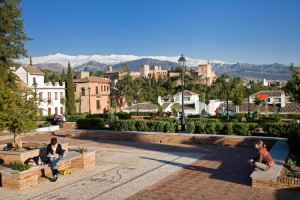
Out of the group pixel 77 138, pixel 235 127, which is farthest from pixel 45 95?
pixel 235 127

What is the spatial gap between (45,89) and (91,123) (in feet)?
108

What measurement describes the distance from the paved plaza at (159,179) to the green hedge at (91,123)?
683 cm

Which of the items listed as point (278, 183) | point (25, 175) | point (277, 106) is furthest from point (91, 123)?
point (277, 106)

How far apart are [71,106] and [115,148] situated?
38.5 metres

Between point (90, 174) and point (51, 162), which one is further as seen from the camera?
point (90, 174)

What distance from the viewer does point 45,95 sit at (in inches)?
2115

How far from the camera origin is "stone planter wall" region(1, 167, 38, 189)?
31.7ft

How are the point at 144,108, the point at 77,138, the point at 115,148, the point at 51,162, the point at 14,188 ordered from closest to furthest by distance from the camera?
the point at 14,188 → the point at 51,162 → the point at 115,148 → the point at 77,138 → the point at 144,108

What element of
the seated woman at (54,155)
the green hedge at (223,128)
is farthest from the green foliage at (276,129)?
the seated woman at (54,155)

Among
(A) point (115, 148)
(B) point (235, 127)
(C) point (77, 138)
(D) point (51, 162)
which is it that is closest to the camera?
(D) point (51, 162)

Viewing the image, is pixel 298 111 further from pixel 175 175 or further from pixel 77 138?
pixel 175 175

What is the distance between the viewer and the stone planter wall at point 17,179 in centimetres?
965

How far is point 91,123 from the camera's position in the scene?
23328 mm

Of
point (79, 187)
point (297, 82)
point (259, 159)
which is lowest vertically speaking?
point (79, 187)
